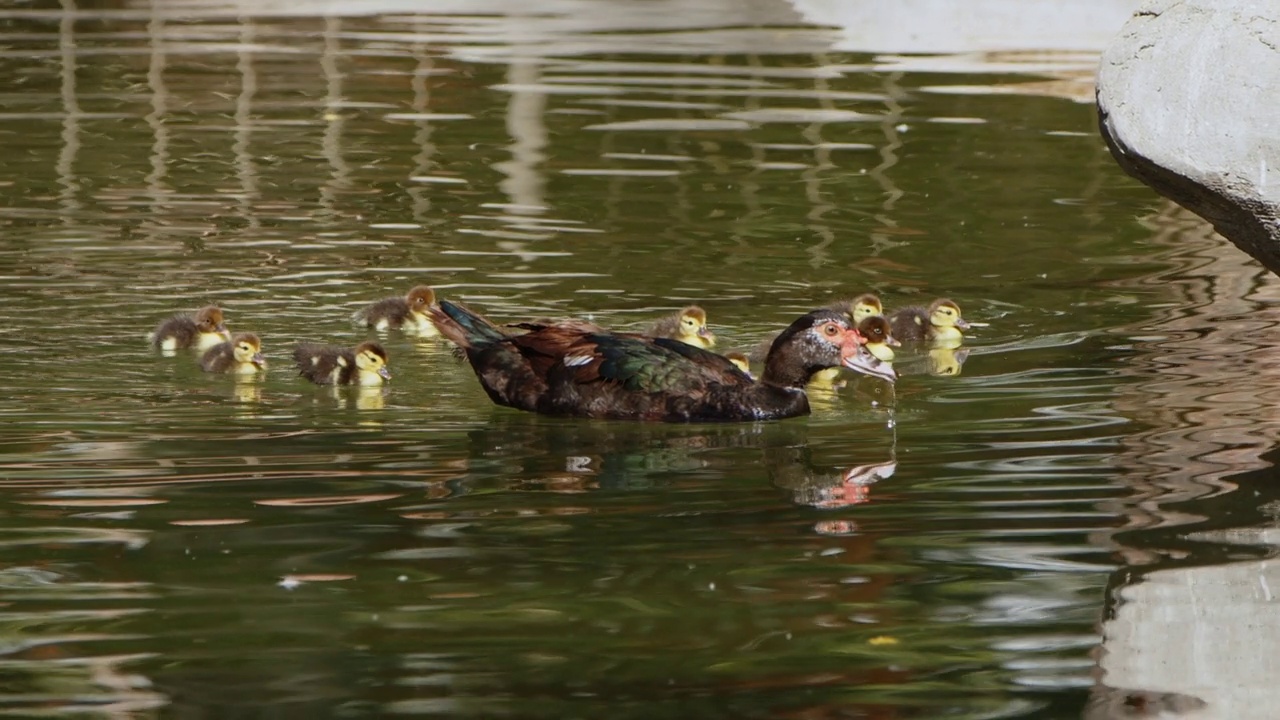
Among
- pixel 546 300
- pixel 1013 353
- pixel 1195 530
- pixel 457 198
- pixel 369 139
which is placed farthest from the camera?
pixel 369 139

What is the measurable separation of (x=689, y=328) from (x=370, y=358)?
155 centimetres

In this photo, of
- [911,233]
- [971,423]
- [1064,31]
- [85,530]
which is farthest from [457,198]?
[1064,31]

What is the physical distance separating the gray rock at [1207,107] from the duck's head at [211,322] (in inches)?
152

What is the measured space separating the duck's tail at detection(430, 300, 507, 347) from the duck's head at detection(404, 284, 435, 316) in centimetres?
100

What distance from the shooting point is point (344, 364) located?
355 inches

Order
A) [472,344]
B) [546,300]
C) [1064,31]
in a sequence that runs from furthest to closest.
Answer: [1064,31] → [546,300] → [472,344]

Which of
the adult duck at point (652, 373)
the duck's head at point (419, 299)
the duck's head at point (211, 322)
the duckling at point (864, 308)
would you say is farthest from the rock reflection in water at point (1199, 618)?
the duck's head at point (211, 322)

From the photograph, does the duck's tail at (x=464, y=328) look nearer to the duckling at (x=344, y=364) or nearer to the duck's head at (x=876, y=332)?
the duckling at (x=344, y=364)

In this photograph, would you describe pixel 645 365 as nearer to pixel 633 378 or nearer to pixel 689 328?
pixel 633 378

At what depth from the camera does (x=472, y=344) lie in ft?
29.3

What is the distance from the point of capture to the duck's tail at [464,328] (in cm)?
893

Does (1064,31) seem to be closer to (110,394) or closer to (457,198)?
(457,198)

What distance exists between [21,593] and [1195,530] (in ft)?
10.6

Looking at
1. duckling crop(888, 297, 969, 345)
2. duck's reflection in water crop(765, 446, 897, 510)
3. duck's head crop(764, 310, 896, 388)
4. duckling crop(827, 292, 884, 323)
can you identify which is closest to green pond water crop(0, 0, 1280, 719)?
duck's reflection in water crop(765, 446, 897, 510)
